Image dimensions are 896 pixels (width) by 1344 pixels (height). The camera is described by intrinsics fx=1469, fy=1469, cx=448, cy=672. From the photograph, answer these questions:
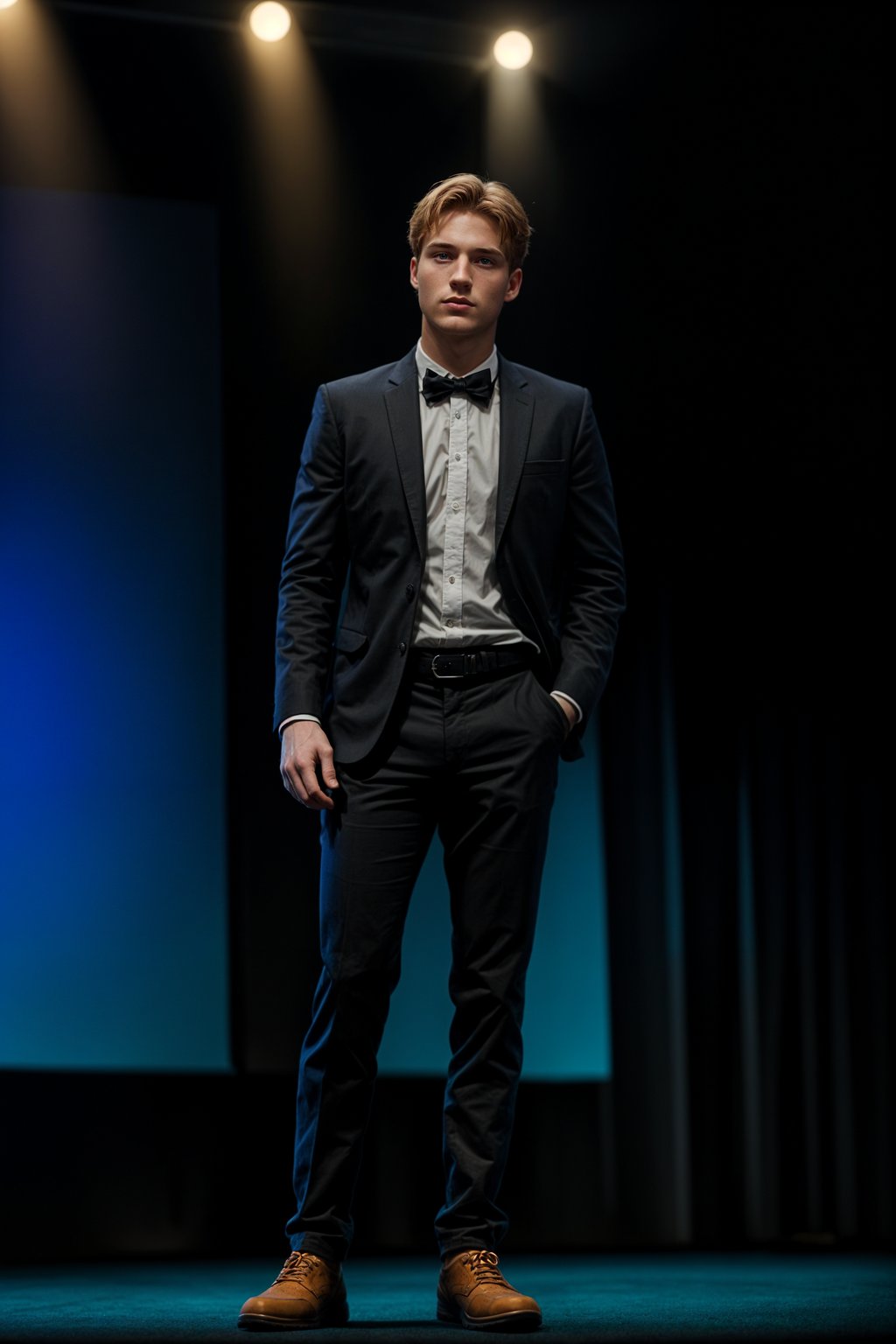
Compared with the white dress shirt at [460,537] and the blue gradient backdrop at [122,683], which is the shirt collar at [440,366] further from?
the blue gradient backdrop at [122,683]

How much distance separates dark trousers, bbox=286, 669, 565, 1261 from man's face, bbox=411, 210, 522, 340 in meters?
0.53

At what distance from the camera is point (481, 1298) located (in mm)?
1922

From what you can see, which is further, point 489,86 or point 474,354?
point 489,86

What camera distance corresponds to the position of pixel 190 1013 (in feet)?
11.0

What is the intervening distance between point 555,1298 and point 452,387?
155 centimetres

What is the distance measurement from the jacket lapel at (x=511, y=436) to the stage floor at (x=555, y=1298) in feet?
3.64

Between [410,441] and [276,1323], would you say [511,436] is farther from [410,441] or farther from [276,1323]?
[276,1323]

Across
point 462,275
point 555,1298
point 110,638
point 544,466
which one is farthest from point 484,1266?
point 110,638

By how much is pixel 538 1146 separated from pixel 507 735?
168 cm

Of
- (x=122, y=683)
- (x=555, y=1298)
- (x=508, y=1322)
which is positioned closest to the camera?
(x=508, y=1322)

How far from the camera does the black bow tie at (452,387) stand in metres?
2.20

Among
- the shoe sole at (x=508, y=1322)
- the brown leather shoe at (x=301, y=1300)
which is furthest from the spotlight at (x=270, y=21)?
the shoe sole at (x=508, y=1322)

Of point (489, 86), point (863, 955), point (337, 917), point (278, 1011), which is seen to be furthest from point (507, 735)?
point (489, 86)

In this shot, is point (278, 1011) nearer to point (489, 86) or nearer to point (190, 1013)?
point (190, 1013)
